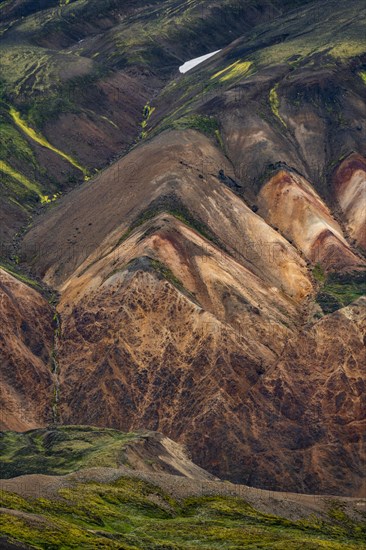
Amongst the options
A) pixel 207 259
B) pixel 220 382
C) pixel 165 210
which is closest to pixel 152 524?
pixel 220 382

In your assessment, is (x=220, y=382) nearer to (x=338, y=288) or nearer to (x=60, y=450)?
(x=60, y=450)

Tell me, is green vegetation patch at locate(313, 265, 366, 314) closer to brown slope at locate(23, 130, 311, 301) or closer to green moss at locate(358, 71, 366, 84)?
brown slope at locate(23, 130, 311, 301)

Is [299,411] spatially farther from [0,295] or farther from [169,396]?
Result: [0,295]

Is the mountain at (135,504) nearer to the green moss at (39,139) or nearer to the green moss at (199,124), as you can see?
the green moss at (199,124)

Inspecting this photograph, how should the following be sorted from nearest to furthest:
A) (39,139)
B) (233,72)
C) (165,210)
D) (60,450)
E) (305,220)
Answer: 1. (60,450)
2. (165,210)
3. (305,220)
4. (39,139)
5. (233,72)

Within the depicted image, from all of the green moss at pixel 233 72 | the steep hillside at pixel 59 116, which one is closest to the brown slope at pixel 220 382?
the steep hillside at pixel 59 116
